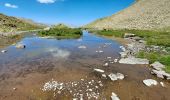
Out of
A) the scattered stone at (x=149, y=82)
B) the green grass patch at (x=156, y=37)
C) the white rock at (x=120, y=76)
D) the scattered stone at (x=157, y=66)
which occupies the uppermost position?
the green grass patch at (x=156, y=37)

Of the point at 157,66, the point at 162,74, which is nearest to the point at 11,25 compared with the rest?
the point at 157,66

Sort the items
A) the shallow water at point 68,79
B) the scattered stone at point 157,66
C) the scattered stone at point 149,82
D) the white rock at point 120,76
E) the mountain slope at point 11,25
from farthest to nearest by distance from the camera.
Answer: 1. the mountain slope at point 11,25
2. the scattered stone at point 157,66
3. the white rock at point 120,76
4. the scattered stone at point 149,82
5. the shallow water at point 68,79

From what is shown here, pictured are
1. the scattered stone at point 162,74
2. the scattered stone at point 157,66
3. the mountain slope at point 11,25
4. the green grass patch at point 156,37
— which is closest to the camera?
the scattered stone at point 162,74

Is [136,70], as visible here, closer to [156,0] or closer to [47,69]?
[47,69]

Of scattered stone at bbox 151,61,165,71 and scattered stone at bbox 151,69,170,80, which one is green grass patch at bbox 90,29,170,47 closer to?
scattered stone at bbox 151,61,165,71

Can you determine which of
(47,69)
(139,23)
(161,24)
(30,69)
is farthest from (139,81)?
(139,23)

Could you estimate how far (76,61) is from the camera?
20297 millimetres

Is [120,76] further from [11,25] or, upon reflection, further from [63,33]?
[11,25]

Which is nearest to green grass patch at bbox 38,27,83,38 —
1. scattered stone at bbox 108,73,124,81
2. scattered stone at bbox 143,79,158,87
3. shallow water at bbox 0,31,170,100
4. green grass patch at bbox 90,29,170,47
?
green grass patch at bbox 90,29,170,47

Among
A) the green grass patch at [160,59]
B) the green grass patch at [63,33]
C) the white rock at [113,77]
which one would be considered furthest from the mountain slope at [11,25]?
the white rock at [113,77]

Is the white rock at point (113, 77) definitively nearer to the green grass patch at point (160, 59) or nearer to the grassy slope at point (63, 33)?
the green grass patch at point (160, 59)

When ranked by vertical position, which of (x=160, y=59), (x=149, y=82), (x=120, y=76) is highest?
(x=160, y=59)

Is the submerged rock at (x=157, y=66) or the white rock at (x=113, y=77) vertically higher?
the submerged rock at (x=157, y=66)

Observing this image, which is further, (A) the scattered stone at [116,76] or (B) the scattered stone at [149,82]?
(A) the scattered stone at [116,76]
